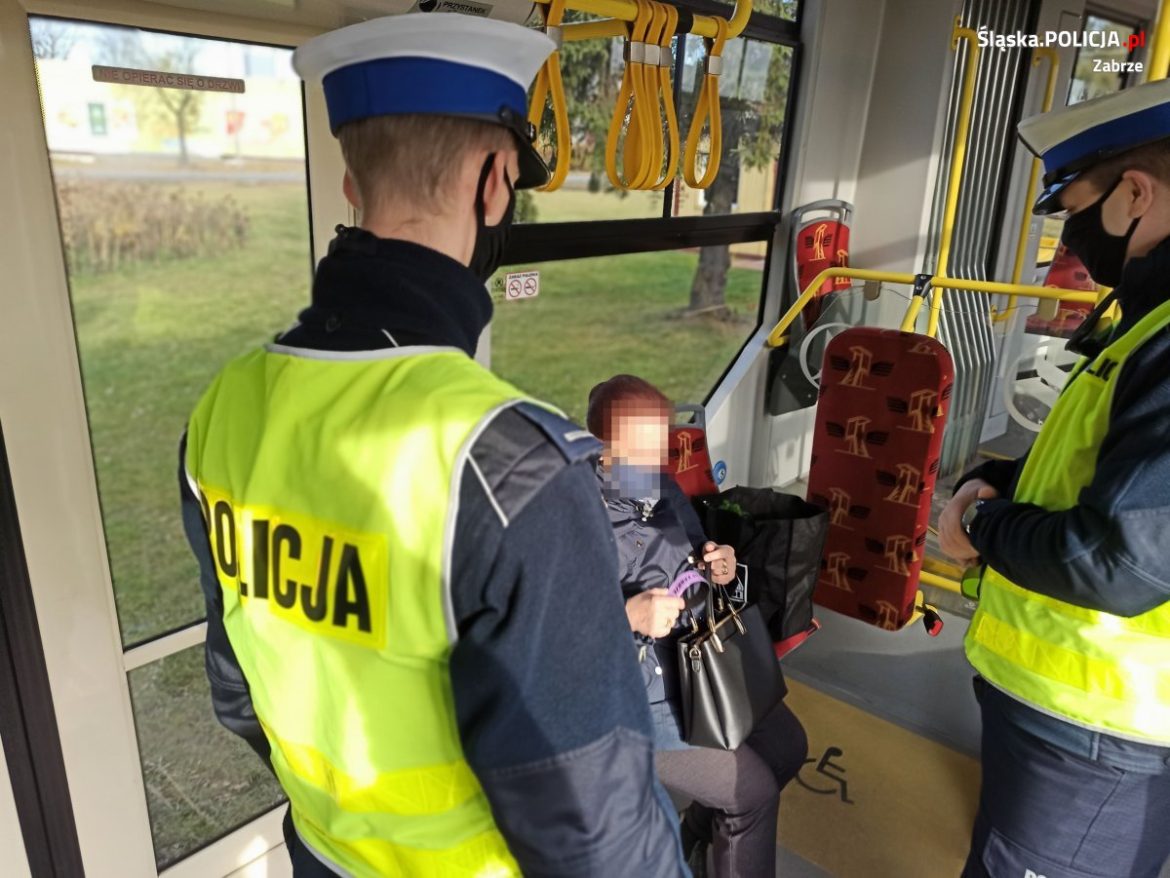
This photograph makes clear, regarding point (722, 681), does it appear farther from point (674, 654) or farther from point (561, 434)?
point (561, 434)

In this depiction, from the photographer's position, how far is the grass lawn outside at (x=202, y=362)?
176 cm

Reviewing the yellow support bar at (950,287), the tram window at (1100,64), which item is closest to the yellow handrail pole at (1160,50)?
the yellow support bar at (950,287)

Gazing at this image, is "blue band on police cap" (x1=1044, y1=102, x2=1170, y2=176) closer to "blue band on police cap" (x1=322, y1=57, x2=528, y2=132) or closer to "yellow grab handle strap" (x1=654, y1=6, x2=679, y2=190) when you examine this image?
"yellow grab handle strap" (x1=654, y1=6, x2=679, y2=190)

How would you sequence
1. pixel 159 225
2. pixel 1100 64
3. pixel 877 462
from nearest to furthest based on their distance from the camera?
pixel 159 225
pixel 877 462
pixel 1100 64

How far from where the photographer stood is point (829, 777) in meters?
2.48

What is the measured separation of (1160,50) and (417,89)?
1869 millimetres

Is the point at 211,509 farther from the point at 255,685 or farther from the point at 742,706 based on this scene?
the point at 742,706

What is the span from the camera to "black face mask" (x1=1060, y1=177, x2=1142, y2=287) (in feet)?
4.39

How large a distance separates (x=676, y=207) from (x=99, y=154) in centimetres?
208

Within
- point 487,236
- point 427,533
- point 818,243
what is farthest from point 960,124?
point 427,533

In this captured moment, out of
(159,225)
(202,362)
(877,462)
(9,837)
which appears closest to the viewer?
(9,837)

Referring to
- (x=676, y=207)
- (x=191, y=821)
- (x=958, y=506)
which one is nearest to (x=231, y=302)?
(x=676, y=207)

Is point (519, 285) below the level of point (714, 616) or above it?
above

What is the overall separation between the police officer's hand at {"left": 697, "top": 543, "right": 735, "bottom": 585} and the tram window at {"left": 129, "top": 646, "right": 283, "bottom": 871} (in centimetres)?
113
